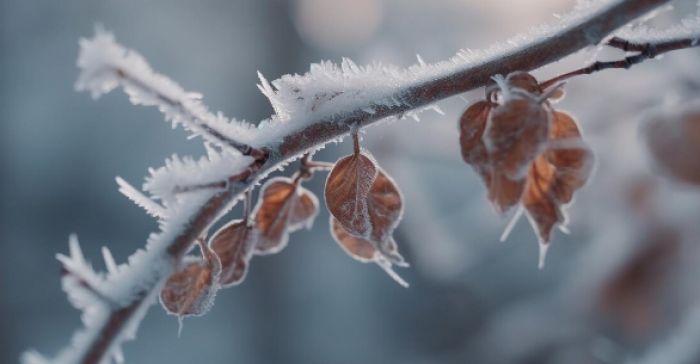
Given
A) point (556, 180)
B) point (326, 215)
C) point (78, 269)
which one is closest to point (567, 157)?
point (556, 180)

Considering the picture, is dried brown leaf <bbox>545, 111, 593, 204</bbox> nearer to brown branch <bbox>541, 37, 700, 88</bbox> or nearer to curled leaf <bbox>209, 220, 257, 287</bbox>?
brown branch <bbox>541, 37, 700, 88</bbox>

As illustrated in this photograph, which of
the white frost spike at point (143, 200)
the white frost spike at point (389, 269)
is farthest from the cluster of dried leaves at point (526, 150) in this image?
the white frost spike at point (143, 200)

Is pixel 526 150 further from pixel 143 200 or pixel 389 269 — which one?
pixel 143 200

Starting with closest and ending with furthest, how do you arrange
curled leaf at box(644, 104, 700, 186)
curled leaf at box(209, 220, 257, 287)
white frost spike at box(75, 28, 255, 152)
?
1. white frost spike at box(75, 28, 255, 152)
2. curled leaf at box(209, 220, 257, 287)
3. curled leaf at box(644, 104, 700, 186)

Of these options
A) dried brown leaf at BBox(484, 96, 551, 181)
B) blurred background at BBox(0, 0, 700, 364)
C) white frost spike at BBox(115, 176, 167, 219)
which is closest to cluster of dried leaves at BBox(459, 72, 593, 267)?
dried brown leaf at BBox(484, 96, 551, 181)

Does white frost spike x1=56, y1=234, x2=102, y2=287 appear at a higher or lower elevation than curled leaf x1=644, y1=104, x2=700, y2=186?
lower

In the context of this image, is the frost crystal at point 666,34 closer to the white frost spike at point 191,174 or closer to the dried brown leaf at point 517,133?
the dried brown leaf at point 517,133

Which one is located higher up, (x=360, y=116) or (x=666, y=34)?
(x=666, y=34)
